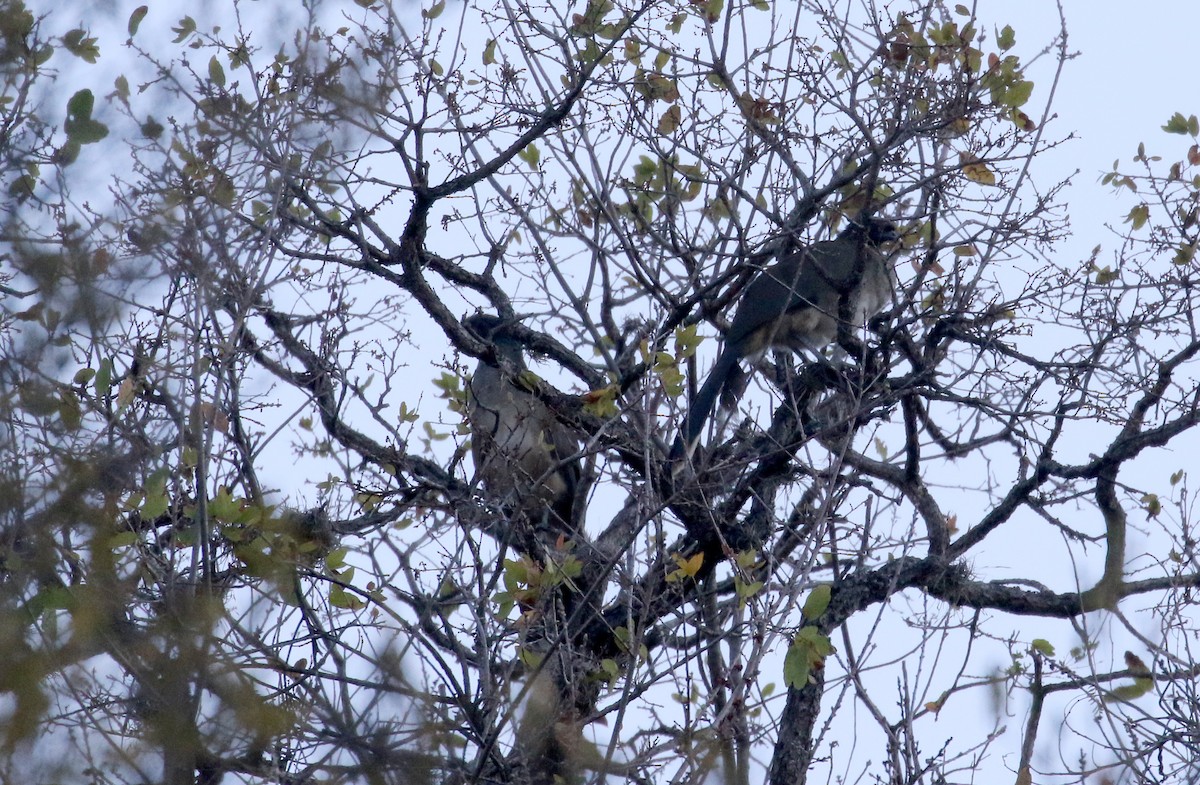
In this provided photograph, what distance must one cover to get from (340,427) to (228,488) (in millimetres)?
1106

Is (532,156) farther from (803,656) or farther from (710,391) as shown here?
(803,656)

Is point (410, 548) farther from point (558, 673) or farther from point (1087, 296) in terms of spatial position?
point (1087, 296)

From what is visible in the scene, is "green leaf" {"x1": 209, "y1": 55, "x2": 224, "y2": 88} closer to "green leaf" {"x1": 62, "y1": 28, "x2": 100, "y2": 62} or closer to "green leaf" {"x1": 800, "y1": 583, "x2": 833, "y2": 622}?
"green leaf" {"x1": 62, "y1": 28, "x2": 100, "y2": 62}

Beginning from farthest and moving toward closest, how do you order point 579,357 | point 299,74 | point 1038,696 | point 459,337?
point 579,357
point 459,337
point 1038,696
point 299,74

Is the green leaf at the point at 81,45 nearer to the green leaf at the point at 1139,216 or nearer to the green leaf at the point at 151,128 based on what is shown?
the green leaf at the point at 151,128

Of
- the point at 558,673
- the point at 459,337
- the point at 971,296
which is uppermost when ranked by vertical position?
the point at 971,296

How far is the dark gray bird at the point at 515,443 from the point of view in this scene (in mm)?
4676

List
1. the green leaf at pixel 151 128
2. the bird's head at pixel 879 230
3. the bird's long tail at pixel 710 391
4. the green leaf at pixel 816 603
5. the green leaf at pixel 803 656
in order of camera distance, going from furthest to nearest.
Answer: the bird's long tail at pixel 710 391, the bird's head at pixel 879 230, the green leaf at pixel 816 603, the green leaf at pixel 803 656, the green leaf at pixel 151 128

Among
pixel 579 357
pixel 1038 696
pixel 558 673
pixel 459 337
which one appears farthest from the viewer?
pixel 579 357

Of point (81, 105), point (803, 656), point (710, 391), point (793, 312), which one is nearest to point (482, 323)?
point (710, 391)

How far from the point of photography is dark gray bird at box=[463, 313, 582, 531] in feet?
15.3

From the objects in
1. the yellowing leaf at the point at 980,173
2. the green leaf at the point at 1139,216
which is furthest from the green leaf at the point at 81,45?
the green leaf at the point at 1139,216

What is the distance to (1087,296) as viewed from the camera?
18.0ft

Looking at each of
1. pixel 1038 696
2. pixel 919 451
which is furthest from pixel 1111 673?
pixel 919 451
